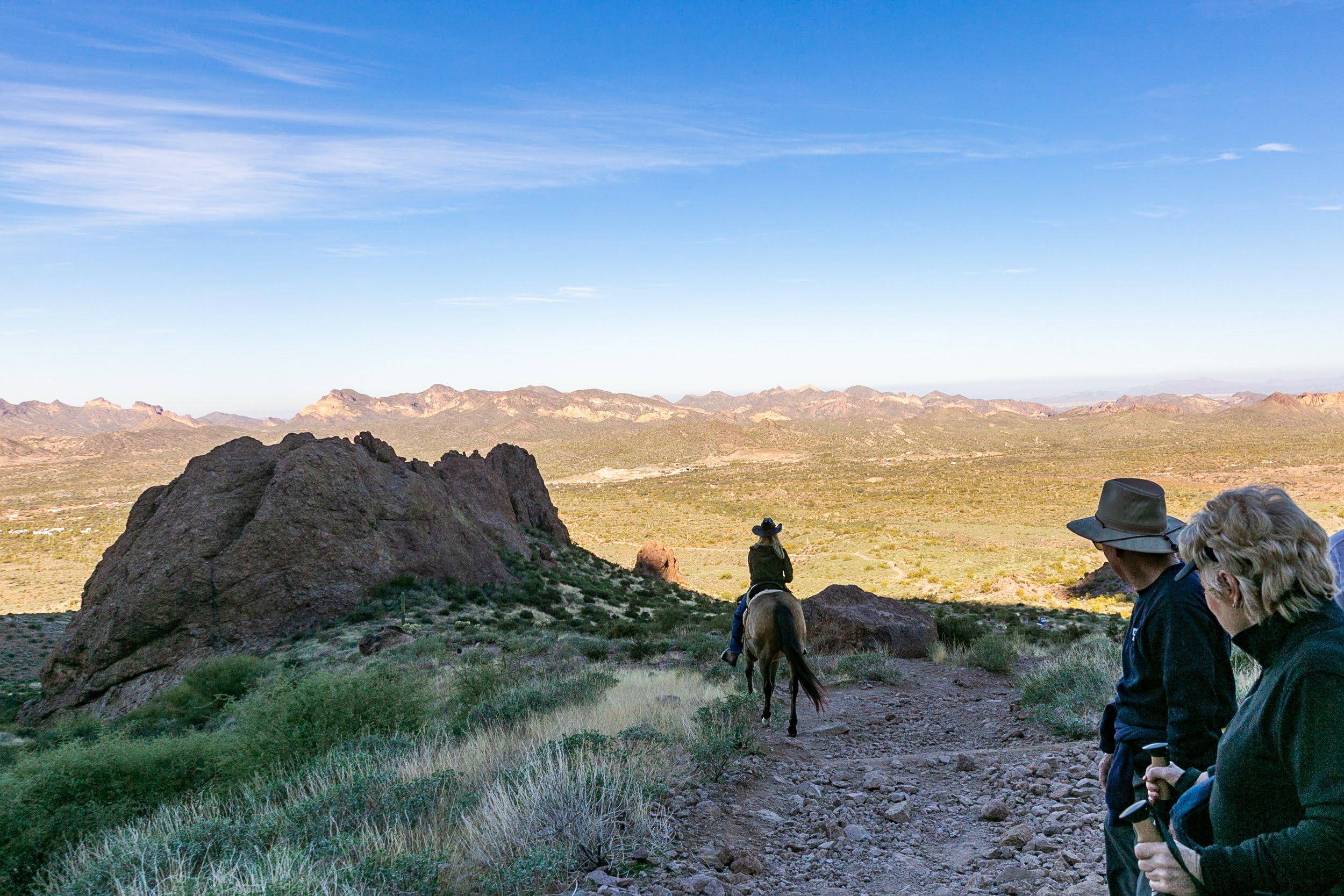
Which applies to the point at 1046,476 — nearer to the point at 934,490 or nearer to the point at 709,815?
the point at 934,490

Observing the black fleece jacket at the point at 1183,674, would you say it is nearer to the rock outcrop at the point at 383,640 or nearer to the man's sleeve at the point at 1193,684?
the man's sleeve at the point at 1193,684

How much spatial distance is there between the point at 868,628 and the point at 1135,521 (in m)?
11.5

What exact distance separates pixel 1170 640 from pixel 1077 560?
118 feet

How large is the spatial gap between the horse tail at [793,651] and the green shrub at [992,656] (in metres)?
5.27

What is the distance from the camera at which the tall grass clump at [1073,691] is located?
7613mm

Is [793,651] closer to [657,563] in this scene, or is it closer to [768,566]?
[768,566]

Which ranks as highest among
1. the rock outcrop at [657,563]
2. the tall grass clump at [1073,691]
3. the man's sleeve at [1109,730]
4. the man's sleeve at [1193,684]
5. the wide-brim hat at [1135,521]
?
the wide-brim hat at [1135,521]

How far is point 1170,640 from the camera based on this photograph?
2695mm

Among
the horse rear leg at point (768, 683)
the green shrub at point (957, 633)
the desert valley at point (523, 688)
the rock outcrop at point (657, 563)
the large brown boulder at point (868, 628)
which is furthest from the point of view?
the rock outcrop at point (657, 563)

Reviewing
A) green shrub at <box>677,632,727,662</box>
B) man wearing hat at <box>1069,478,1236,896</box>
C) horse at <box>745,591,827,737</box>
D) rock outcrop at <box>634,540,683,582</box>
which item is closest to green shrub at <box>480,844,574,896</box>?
man wearing hat at <box>1069,478,1236,896</box>

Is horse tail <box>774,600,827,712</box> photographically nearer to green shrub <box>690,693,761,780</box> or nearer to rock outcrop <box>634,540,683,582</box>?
green shrub <box>690,693,761,780</box>

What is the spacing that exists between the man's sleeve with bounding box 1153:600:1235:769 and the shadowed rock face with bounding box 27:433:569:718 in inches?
686

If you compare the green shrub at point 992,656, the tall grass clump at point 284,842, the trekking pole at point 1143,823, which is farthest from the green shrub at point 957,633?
the trekking pole at point 1143,823

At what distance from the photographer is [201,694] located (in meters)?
12.6
